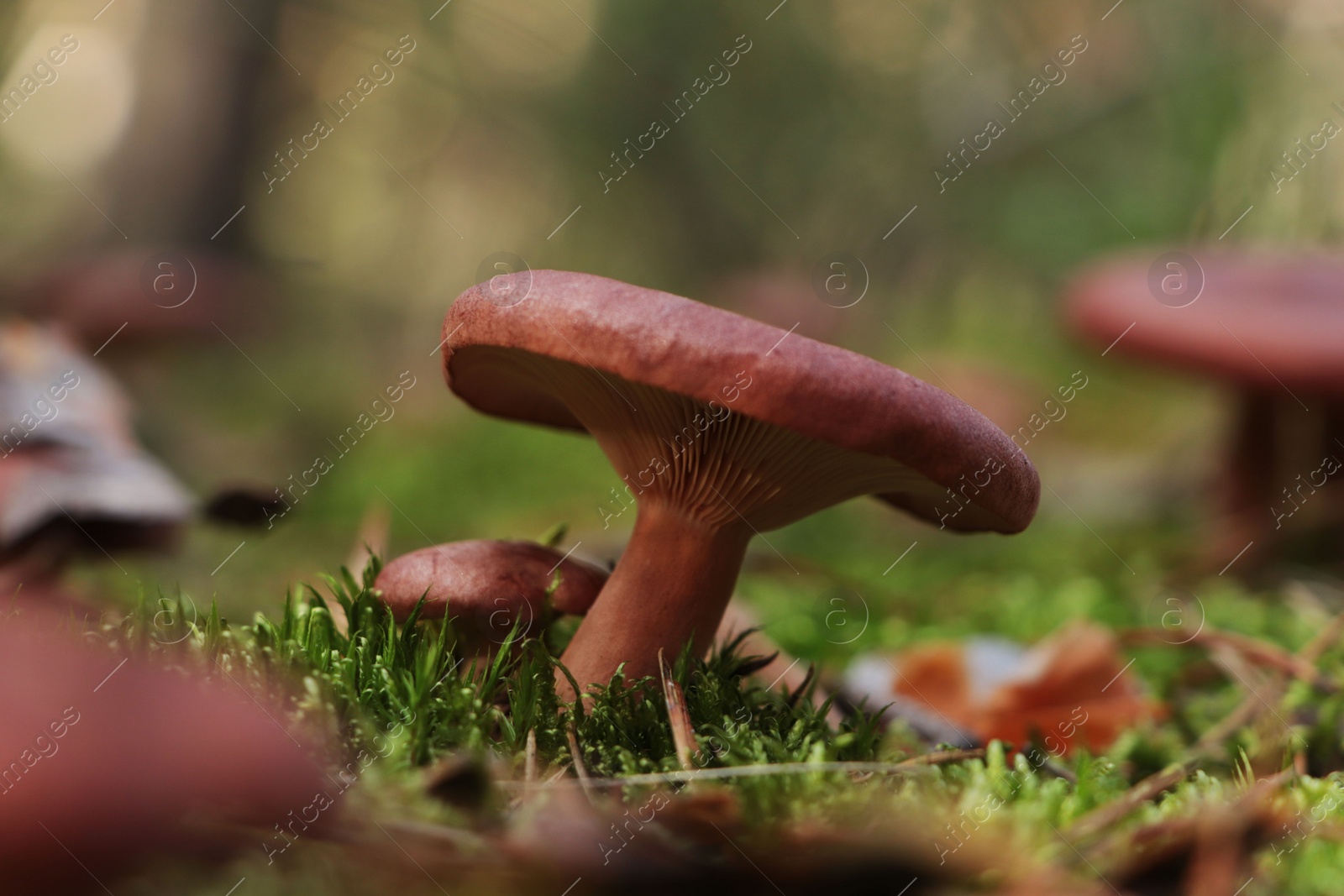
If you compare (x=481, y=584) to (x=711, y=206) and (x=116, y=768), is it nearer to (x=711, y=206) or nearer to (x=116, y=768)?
(x=116, y=768)

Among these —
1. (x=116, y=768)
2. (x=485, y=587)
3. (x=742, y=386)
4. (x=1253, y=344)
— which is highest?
(x=1253, y=344)

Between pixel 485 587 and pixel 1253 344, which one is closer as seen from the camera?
pixel 485 587

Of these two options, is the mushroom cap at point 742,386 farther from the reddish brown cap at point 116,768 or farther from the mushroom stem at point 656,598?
the reddish brown cap at point 116,768

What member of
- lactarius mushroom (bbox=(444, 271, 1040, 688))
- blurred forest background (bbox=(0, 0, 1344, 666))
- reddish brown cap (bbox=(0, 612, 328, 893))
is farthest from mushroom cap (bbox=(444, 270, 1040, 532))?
blurred forest background (bbox=(0, 0, 1344, 666))

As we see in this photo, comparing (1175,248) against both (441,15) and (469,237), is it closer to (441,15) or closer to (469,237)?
(441,15)

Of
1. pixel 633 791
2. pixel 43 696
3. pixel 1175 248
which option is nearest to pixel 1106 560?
pixel 1175 248

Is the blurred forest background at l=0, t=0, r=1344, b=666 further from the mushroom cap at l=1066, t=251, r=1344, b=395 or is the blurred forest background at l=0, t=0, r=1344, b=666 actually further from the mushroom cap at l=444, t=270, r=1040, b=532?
the mushroom cap at l=444, t=270, r=1040, b=532

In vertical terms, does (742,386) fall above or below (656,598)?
above

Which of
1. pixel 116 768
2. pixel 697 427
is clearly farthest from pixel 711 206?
pixel 116 768
